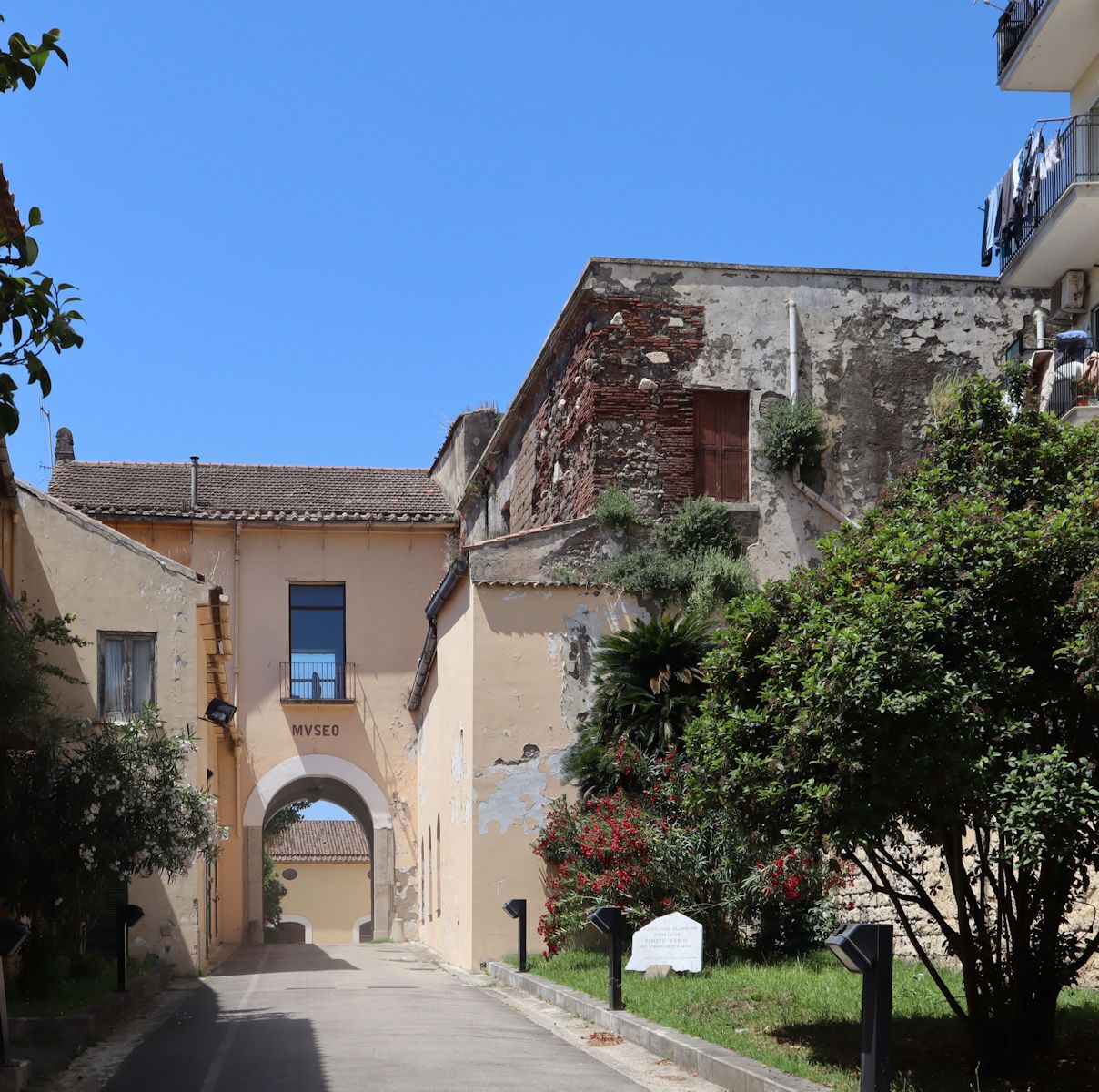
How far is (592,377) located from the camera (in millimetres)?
22938

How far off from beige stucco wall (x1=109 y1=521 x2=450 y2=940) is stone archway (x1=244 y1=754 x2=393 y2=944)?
70mm

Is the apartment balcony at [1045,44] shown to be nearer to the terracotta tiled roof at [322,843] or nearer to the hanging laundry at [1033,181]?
the hanging laundry at [1033,181]

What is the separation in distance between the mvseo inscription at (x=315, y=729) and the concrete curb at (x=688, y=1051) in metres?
17.5

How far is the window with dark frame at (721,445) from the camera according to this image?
23.3 meters

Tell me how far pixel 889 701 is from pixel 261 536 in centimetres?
2685

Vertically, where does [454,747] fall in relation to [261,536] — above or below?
below

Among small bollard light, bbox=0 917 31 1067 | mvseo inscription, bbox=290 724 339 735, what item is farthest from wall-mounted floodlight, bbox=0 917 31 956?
mvseo inscription, bbox=290 724 339 735

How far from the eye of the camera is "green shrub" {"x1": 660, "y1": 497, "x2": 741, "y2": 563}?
22.6m

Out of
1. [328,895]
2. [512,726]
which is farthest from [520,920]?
[328,895]

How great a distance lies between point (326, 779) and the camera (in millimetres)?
34594

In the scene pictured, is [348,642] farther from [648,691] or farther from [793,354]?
[648,691]

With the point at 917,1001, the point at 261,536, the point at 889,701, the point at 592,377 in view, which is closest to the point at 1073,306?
the point at 592,377

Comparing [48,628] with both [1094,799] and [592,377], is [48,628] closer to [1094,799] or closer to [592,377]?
[592,377]

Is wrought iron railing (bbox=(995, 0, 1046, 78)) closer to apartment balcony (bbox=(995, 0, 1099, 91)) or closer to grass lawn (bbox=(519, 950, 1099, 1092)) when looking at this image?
apartment balcony (bbox=(995, 0, 1099, 91))
